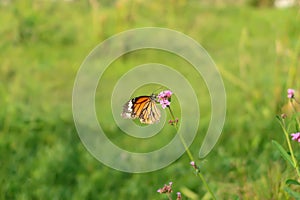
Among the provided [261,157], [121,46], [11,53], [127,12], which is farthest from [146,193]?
[127,12]

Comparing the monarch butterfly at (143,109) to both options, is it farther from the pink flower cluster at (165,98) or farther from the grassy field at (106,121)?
the grassy field at (106,121)

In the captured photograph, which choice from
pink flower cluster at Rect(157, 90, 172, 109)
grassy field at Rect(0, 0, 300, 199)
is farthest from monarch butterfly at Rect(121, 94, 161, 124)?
grassy field at Rect(0, 0, 300, 199)

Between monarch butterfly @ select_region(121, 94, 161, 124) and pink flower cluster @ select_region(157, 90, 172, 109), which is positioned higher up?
monarch butterfly @ select_region(121, 94, 161, 124)

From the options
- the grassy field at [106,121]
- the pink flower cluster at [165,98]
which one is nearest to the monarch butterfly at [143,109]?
the pink flower cluster at [165,98]

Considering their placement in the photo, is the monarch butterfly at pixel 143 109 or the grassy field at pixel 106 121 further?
the grassy field at pixel 106 121

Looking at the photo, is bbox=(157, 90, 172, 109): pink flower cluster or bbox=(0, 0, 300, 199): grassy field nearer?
bbox=(157, 90, 172, 109): pink flower cluster

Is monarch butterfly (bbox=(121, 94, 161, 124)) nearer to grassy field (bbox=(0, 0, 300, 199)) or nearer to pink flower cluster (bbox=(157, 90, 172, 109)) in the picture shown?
pink flower cluster (bbox=(157, 90, 172, 109))

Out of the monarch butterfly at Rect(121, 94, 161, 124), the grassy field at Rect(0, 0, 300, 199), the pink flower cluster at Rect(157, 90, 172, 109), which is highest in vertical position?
the grassy field at Rect(0, 0, 300, 199)
